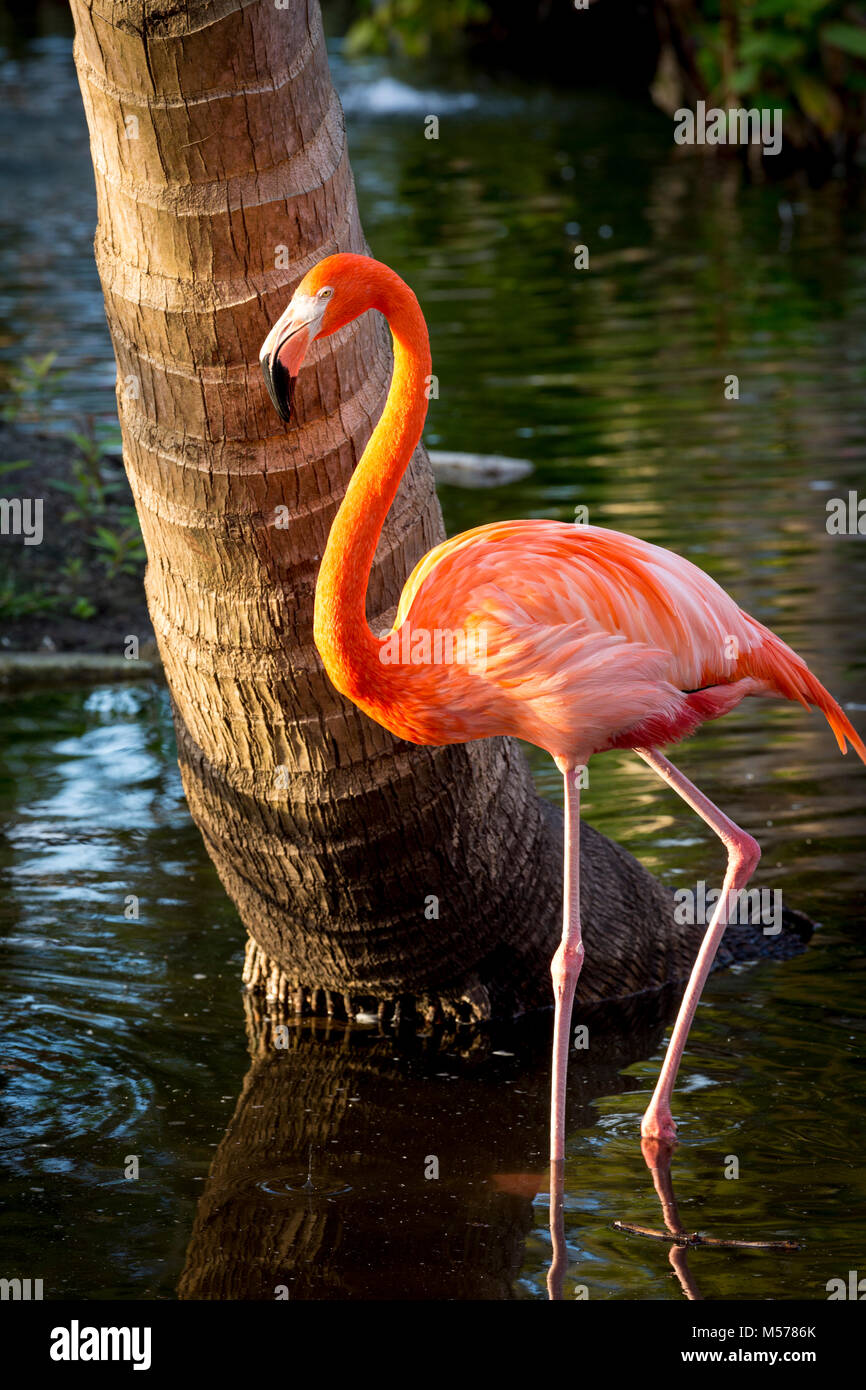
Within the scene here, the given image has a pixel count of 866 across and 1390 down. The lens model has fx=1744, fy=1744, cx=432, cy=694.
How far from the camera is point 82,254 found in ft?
59.2

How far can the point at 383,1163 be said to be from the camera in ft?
14.4

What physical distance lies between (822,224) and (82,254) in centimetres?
759

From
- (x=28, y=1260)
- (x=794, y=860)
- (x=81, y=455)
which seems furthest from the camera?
(x=81, y=455)

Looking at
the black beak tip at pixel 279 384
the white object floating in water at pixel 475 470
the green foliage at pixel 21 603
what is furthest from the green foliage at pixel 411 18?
the black beak tip at pixel 279 384

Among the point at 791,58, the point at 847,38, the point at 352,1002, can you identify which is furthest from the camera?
the point at 791,58

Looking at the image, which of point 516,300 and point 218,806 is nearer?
point 218,806

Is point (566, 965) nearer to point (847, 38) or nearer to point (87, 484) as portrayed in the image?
point (87, 484)

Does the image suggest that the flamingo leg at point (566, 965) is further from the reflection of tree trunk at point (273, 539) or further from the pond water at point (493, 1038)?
the reflection of tree trunk at point (273, 539)

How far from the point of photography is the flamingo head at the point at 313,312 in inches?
137

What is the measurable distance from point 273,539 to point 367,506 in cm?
39

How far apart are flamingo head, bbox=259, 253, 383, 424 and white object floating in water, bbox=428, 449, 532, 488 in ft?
21.2

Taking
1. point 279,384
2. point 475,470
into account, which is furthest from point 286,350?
point 475,470
